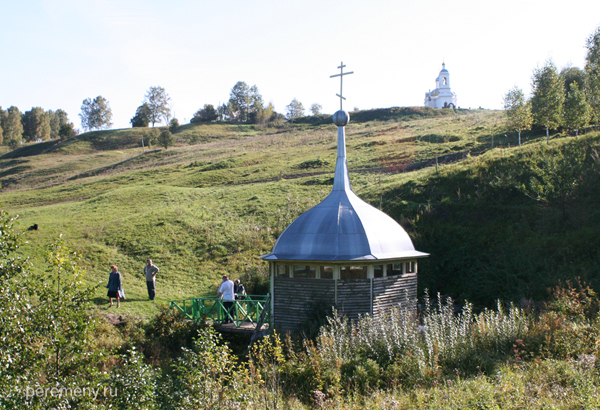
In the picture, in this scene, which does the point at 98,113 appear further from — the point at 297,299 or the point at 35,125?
the point at 297,299

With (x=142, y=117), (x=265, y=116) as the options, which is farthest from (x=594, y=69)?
(x=142, y=117)

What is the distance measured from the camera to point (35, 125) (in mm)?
103375

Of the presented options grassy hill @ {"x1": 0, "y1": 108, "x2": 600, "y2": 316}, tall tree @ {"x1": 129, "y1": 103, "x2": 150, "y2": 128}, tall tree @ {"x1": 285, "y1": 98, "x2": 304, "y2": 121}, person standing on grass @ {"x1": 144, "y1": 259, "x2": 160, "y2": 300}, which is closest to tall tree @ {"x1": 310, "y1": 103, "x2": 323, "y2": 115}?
tall tree @ {"x1": 285, "y1": 98, "x2": 304, "y2": 121}

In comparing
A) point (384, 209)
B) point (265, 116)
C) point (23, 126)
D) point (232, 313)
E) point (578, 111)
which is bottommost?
point (232, 313)

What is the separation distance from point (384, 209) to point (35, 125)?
99.2 m

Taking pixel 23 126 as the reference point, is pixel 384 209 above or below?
below

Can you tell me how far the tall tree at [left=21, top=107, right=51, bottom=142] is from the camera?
10341 cm

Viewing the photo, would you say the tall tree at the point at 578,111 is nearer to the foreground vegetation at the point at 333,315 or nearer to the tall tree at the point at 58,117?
the foreground vegetation at the point at 333,315

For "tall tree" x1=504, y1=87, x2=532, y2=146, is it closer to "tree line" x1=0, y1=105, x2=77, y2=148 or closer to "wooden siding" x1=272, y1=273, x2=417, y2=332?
"wooden siding" x1=272, y1=273, x2=417, y2=332

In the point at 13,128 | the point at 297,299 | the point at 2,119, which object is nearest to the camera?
the point at 297,299

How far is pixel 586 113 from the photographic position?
35156 millimetres

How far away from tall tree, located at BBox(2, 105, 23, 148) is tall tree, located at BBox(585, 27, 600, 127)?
99.7 m

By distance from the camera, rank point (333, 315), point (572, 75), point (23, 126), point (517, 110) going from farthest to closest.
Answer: point (23, 126), point (572, 75), point (517, 110), point (333, 315)

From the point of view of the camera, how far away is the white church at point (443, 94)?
100094 millimetres
